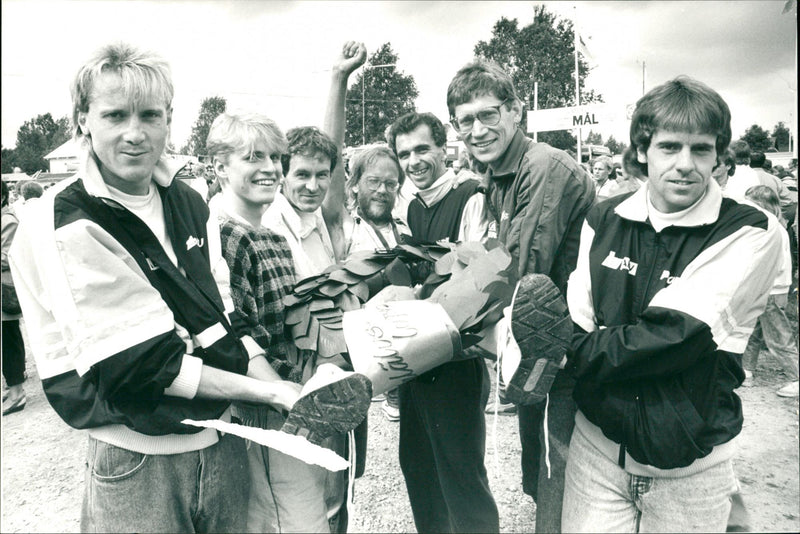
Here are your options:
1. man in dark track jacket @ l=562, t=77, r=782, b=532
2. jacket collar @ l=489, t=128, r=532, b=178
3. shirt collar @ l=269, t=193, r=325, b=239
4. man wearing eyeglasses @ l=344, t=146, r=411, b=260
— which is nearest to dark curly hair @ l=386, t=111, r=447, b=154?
man wearing eyeglasses @ l=344, t=146, r=411, b=260

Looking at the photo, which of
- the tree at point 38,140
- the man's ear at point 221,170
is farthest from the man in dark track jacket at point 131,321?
the man's ear at point 221,170

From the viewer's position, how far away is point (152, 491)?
145 cm

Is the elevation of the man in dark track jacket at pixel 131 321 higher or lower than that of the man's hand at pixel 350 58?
lower

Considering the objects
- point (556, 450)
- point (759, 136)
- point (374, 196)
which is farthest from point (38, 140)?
point (759, 136)

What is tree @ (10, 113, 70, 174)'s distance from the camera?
170 centimetres

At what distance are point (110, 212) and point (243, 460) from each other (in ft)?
2.84

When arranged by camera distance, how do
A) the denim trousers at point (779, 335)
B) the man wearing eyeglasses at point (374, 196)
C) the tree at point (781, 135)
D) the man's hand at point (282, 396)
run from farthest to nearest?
the denim trousers at point (779, 335), the man wearing eyeglasses at point (374, 196), the tree at point (781, 135), the man's hand at point (282, 396)

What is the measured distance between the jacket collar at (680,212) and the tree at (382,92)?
4.86ft

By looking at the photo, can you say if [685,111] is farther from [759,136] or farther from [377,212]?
[377,212]

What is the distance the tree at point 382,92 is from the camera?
2.95m

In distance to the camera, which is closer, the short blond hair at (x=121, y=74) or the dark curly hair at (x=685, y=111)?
the short blond hair at (x=121, y=74)

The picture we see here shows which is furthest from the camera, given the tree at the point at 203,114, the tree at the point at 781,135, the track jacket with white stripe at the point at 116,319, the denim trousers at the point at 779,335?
the tree at the point at 203,114

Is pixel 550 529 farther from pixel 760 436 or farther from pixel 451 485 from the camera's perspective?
pixel 760 436

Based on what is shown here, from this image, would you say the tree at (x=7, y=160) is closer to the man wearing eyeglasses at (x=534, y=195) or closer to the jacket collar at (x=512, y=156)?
the man wearing eyeglasses at (x=534, y=195)
